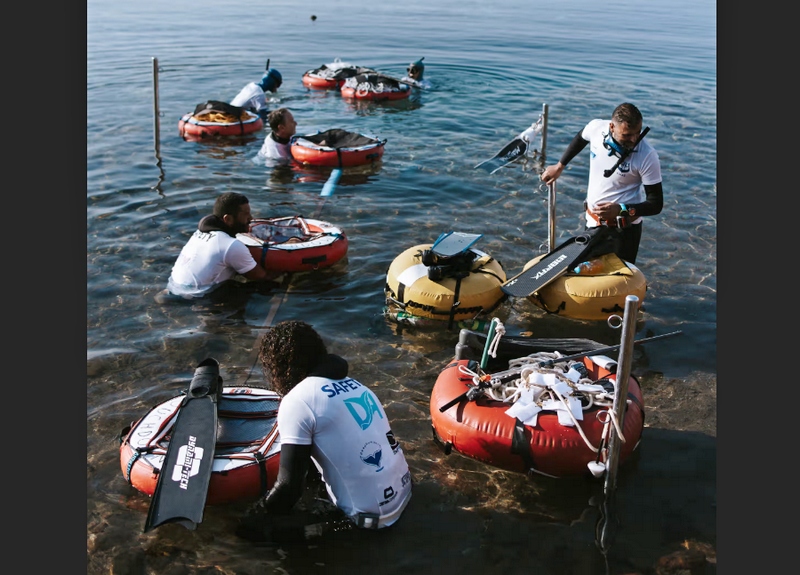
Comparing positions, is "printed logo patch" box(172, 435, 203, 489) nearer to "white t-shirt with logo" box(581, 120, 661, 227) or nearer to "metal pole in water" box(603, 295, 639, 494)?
"metal pole in water" box(603, 295, 639, 494)

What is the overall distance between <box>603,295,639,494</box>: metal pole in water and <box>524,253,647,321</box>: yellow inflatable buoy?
2.46 meters

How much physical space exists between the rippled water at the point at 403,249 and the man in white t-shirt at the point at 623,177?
1159mm

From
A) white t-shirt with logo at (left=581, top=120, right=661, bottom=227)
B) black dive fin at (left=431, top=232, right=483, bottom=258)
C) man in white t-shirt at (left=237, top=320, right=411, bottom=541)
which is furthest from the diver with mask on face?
man in white t-shirt at (left=237, top=320, right=411, bottom=541)

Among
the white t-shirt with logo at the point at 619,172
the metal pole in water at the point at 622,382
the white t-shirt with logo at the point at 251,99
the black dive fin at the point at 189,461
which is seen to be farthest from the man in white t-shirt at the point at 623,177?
the white t-shirt with logo at the point at 251,99

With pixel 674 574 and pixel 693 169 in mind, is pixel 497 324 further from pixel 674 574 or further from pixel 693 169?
pixel 693 169

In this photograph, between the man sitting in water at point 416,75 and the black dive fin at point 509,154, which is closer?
the black dive fin at point 509,154

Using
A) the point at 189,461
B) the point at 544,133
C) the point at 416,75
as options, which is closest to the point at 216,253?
the point at 189,461

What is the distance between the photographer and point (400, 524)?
5.59 metres

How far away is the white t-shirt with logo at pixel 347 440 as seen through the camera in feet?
15.5

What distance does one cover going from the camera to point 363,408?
4.87m

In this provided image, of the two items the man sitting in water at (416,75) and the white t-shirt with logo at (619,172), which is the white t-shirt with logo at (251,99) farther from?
the white t-shirt with logo at (619,172)

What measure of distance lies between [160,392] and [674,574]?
15.3 ft

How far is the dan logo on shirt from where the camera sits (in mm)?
4805

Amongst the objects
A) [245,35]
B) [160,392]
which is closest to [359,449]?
[160,392]
